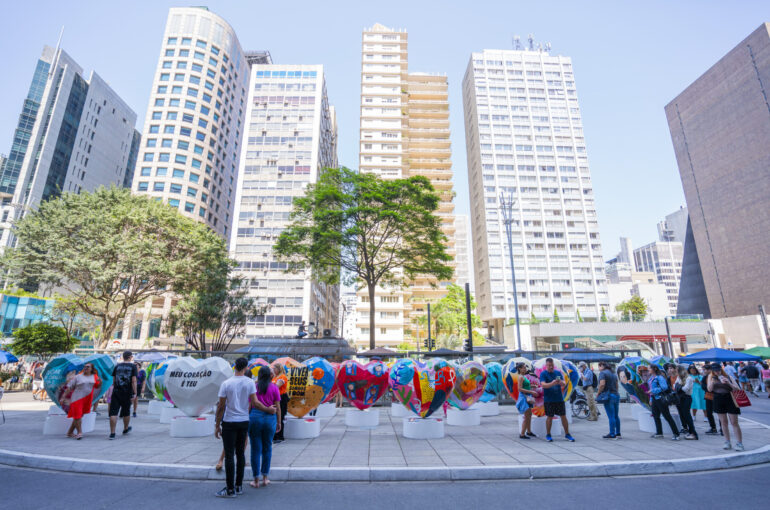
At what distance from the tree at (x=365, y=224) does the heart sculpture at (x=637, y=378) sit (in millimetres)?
12329

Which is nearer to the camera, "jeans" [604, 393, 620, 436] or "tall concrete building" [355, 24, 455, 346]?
"jeans" [604, 393, 620, 436]

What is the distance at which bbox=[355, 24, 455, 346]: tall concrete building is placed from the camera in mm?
57500

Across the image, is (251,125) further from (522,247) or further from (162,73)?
(522,247)

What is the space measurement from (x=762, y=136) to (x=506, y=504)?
77.8 metres

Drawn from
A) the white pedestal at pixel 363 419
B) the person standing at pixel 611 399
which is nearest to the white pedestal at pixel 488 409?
the white pedestal at pixel 363 419

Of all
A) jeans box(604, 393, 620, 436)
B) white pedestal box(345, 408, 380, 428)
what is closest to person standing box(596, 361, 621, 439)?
jeans box(604, 393, 620, 436)

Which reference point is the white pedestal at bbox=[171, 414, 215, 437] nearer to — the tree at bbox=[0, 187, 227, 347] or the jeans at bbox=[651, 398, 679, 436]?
the jeans at bbox=[651, 398, 679, 436]

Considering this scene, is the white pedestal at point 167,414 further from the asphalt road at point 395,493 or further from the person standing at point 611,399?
the person standing at point 611,399

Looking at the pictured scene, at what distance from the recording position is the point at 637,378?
10695mm

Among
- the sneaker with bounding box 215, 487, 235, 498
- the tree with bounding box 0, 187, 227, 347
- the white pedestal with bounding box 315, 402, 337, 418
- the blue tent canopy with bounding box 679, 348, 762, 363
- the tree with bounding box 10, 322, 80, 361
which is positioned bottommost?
the white pedestal with bounding box 315, 402, 337, 418

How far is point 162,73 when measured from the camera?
196 feet

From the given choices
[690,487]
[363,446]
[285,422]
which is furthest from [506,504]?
[285,422]

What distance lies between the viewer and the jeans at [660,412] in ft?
29.7

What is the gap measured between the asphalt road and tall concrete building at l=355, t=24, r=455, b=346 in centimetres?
4960
